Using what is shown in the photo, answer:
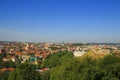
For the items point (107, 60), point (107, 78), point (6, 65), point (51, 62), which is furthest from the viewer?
point (51, 62)

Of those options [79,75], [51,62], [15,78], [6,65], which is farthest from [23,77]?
[51,62]

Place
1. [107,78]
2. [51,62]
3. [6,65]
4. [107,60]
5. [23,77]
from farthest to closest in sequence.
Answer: [51,62] → [6,65] → [107,60] → [23,77] → [107,78]

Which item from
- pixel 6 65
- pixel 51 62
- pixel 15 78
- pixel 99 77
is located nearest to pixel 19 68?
pixel 15 78

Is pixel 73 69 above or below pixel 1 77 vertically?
above

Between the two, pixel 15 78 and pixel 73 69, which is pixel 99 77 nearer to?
pixel 73 69

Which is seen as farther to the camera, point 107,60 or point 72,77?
point 107,60

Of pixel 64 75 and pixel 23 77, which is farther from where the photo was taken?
pixel 23 77

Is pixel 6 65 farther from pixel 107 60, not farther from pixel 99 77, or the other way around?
pixel 99 77

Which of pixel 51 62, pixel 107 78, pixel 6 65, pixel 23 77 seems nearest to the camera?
pixel 107 78

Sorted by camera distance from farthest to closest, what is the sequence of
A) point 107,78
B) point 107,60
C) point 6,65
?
1. point 6,65
2. point 107,60
3. point 107,78
